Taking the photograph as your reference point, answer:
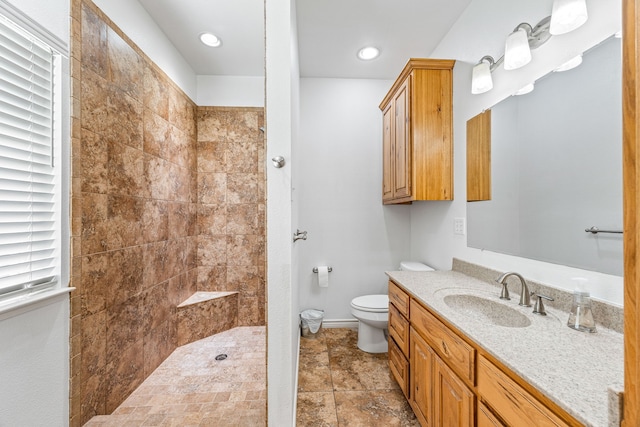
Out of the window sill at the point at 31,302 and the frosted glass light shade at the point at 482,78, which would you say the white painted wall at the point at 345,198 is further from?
the window sill at the point at 31,302

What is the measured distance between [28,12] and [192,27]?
1.16 meters

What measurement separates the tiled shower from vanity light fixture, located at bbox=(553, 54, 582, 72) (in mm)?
2348

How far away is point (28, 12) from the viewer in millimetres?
1134

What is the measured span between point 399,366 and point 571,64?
6.03 ft

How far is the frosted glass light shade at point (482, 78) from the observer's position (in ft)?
5.16

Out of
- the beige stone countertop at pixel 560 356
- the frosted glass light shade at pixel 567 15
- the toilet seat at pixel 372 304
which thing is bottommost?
the toilet seat at pixel 372 304

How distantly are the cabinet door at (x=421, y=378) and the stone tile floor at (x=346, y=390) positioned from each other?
0.22 m

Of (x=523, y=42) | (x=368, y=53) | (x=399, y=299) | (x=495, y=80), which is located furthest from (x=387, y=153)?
(x=399, y=299)

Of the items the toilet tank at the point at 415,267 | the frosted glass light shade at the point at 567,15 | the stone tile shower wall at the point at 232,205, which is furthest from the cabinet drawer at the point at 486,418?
the stone tile shower wall at the point at 232,205

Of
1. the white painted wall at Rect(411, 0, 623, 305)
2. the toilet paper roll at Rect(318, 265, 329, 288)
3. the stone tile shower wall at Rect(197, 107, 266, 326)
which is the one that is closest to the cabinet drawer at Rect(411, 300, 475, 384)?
the white painted wall at Rect(411, 0, 623, 305)

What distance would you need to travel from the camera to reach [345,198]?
276cm

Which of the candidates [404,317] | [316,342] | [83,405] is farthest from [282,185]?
[316,342]

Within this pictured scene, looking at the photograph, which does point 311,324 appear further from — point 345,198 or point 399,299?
point 345,198

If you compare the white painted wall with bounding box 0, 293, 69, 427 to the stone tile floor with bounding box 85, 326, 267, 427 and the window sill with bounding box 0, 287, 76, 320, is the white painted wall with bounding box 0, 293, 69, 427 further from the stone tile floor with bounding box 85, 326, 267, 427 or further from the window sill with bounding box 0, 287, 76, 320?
the stone tile floor with bounding box 85, 326, 267, 427
